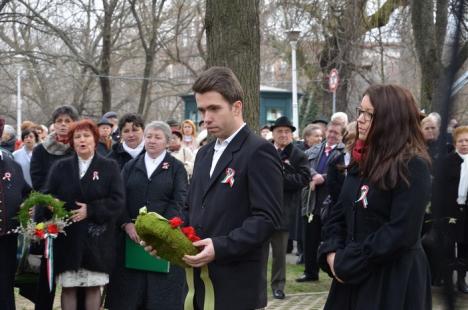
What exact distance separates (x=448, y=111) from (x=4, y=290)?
20.0 feet

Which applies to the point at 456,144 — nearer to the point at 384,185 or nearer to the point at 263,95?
the point at 384,185

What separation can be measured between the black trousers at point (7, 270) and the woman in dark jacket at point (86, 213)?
388 millimetres

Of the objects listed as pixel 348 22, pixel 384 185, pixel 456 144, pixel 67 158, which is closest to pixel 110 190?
pixel 67 158

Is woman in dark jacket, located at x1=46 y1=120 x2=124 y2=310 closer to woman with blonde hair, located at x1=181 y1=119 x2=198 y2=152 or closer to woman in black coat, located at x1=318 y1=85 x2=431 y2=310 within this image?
woman in black coat, located at x1=318 y1=85 x2=431 y2=310

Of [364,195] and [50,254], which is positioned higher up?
[364,195]

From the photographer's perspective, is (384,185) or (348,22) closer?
(384,185)

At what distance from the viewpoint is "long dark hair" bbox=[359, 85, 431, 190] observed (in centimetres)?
352

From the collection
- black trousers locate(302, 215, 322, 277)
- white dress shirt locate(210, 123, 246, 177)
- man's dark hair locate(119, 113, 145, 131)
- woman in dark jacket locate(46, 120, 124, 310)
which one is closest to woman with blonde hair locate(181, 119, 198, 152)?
black trousers locate(302, 215, 322, 277)

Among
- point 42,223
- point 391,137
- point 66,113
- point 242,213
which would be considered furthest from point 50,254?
point 391,137

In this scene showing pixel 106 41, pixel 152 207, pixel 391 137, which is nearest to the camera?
pixel 391 137

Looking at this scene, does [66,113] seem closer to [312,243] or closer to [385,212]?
[312,243]

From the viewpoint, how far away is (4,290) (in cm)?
645

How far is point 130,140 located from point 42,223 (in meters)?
1.77

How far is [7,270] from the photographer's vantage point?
21.3 ft
